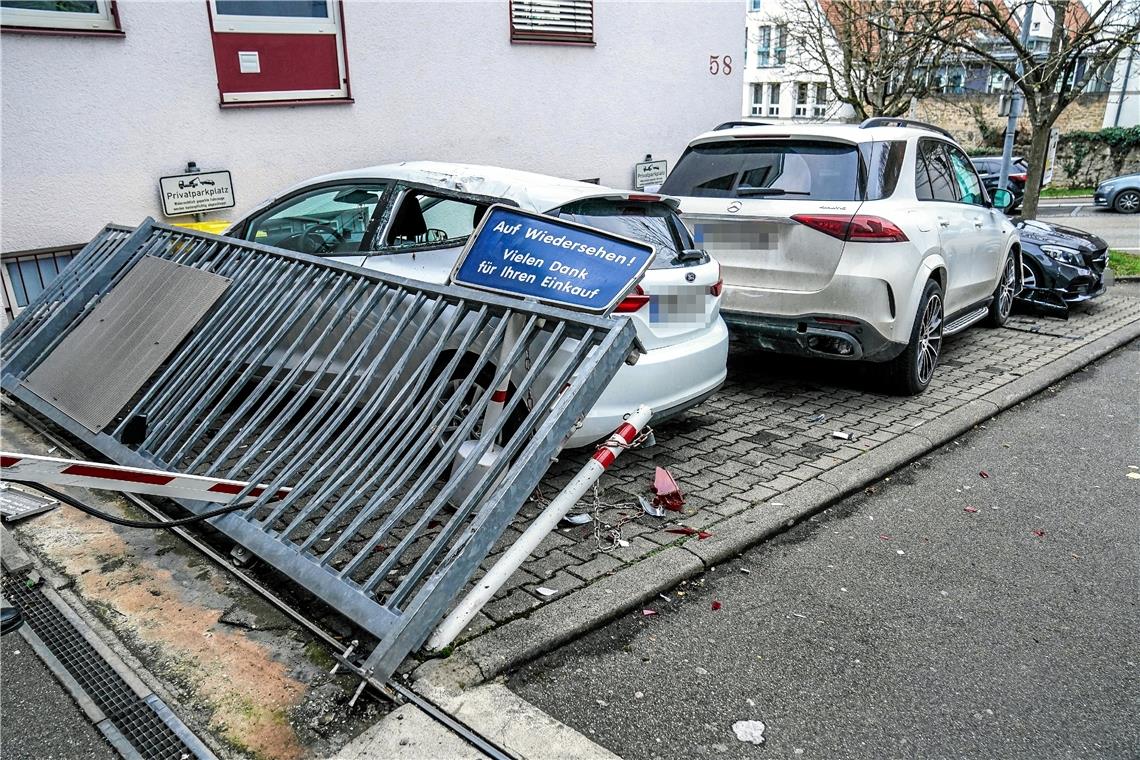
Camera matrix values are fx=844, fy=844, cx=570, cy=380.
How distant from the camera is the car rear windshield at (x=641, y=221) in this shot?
4.64 metres

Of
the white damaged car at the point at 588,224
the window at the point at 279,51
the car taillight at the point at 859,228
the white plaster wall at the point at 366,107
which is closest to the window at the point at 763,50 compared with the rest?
the white plaster wall at the point at 366,107

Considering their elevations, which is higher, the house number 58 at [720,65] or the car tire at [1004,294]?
the house number 58 at [720,65]

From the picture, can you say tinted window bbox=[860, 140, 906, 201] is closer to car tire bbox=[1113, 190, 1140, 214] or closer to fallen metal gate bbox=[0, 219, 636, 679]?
fallen metal gate bbox=[0, 219, 636, 679]

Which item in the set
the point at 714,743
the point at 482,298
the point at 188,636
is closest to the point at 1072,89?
the point at 482,298

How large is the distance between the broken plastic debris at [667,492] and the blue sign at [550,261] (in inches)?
54.8

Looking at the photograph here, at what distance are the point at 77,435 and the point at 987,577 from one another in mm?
4949

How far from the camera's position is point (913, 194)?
6355 mm

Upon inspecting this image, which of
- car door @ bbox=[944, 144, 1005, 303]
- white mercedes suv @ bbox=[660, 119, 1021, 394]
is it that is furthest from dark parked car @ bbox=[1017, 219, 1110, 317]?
white mercedes suv @ bbox=[660, 119, 1021, 394]

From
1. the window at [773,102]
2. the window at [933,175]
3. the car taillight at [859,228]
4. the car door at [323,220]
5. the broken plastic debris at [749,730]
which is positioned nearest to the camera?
the broken plastic debris at [749,730]

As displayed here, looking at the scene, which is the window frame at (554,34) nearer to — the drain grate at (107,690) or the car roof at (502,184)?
the car roof at (502,184)

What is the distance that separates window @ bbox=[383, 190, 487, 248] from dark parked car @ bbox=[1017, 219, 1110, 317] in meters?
7.20

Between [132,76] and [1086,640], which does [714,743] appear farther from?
[132,76]

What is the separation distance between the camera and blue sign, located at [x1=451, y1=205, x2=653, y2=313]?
3.70 meters

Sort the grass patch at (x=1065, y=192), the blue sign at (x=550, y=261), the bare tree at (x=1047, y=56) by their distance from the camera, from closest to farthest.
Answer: the blue sign at (x=550, y=261), the bare tree at (x=1047, y=56), the grass patch at (x=1065, y=192)
